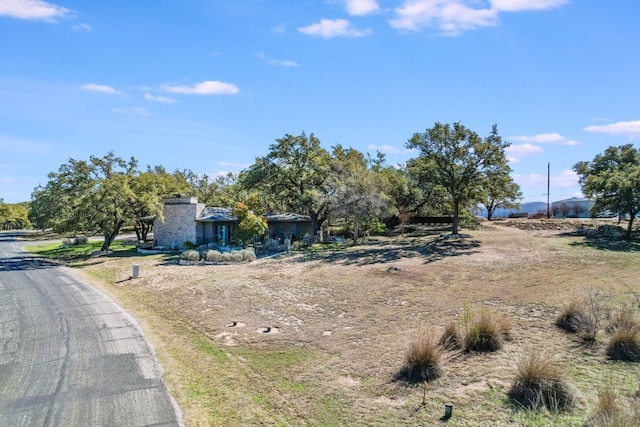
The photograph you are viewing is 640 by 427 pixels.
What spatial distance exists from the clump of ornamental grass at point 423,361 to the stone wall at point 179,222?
28349 millimetres

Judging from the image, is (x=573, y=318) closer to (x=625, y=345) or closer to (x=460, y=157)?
(x=625, y=345)

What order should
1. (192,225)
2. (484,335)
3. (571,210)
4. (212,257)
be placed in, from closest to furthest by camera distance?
(484,335), (212,257), (192,225), (571,210)

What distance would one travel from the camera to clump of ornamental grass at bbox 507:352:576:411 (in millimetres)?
6691

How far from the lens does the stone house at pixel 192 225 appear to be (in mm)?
33906

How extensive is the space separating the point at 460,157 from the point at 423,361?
24.7 meters

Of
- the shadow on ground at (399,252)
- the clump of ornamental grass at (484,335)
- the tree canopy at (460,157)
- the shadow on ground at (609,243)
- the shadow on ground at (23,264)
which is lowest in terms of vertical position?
the shadow on ground at (23,264)

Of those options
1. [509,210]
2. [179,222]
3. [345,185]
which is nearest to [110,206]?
[179,222]

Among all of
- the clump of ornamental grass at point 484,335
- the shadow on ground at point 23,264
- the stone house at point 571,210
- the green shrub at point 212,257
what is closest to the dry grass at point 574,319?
the clump of ornamental grass at point 484,335

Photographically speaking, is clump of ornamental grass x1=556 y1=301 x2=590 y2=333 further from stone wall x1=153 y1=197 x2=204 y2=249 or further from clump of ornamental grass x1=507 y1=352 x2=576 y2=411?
stone wall x1=153 y1=197 x2=204 y2=249

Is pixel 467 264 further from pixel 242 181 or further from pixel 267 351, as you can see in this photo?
pixel 242 181

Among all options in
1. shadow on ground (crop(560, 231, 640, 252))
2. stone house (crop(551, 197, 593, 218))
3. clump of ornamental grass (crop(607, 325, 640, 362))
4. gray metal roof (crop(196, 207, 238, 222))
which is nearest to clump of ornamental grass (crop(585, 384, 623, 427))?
clump of ornamental grass (crop(607, 325, 640, 362))

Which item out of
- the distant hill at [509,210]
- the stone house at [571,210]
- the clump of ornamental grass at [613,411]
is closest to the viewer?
the clump of ornamental grass at [613,411]

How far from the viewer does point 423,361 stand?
8.40 meters

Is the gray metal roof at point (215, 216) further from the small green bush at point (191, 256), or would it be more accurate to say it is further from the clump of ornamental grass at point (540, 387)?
the clump of ornamental grass at point (540, 387)
